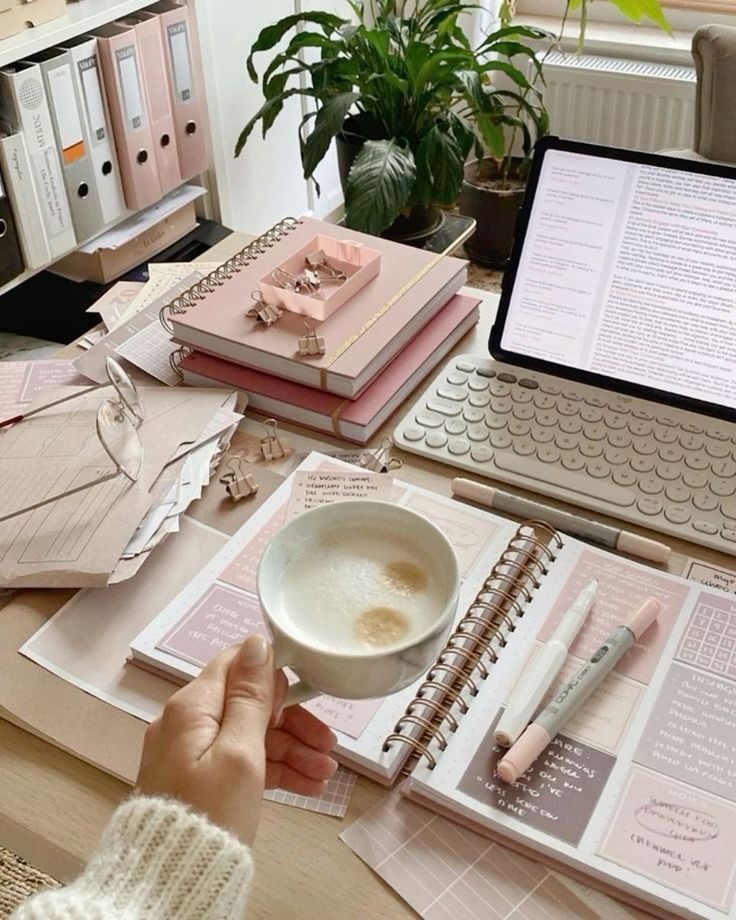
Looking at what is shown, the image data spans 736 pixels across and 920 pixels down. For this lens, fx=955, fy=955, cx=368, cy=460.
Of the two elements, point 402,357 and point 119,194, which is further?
point 119,194

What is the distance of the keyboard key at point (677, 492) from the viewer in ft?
2.82

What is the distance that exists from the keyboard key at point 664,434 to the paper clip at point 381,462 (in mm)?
246

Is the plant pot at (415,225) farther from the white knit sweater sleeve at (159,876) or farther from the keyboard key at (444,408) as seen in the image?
the white knit sweater sleeve at (159,876)

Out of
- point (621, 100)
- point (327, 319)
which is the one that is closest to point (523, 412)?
point (327, 319)

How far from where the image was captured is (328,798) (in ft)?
2.13

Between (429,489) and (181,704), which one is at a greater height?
(181,704)

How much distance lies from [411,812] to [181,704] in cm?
18

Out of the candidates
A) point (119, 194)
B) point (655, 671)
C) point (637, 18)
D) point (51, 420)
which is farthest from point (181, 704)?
point (637, 18)

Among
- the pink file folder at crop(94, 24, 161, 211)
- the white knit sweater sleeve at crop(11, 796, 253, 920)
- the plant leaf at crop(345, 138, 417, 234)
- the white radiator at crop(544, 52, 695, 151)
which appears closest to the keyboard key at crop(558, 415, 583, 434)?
the white knit sweater sleeve at crop(11, 796, 253, 920)

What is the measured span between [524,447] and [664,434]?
13cm

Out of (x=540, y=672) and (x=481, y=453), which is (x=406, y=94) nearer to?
(x=481, y=453)

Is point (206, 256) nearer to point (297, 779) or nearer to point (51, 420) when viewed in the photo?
point (51, 420)

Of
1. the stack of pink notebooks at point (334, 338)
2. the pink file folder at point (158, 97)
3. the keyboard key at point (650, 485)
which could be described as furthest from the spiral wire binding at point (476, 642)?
the pink file folder at point (158, 97)

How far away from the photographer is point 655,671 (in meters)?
0.71
